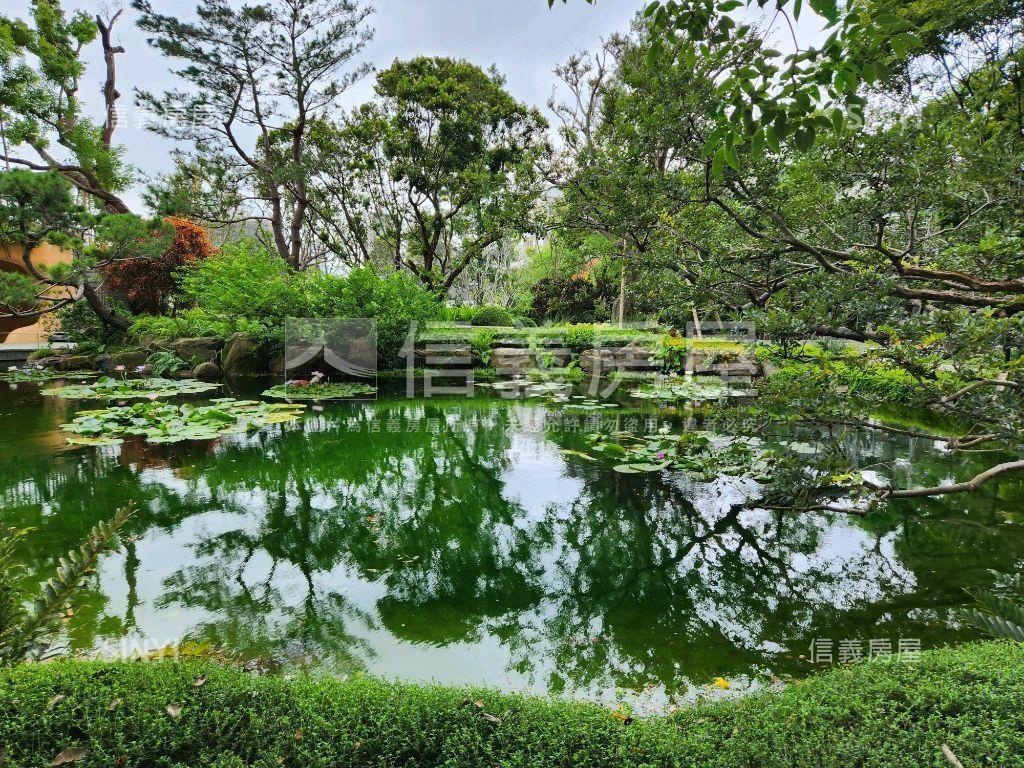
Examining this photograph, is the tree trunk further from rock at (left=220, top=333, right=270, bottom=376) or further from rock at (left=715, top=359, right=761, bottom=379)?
rock at (left=715, top=359, right=761, bottom=379)

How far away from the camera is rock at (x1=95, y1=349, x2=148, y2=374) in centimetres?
995

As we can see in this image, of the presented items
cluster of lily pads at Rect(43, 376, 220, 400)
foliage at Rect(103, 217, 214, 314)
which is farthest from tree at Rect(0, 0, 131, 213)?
cluster of lily pads at Rect(43, 376, 220, 400)

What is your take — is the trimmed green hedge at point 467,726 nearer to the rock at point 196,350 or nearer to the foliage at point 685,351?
the foliage at point 685,351

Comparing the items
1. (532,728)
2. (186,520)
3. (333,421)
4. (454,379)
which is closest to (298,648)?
(532,728)

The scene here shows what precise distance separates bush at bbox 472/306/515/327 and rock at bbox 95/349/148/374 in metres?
7.22

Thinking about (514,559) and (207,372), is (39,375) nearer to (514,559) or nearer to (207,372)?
(207,372)

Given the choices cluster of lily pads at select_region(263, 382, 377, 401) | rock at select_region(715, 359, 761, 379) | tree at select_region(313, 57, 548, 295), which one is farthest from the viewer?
tree at select_region(313, 57, 548, 295)

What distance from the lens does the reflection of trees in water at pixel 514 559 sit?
7.13ft

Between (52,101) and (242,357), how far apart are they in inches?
214

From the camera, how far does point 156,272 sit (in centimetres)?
1195

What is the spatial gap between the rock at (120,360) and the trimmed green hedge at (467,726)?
10.6 meters

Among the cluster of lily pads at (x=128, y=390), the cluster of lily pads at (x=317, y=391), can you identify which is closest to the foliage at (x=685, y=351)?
the cluster of lily pads at (x=317, y=391)

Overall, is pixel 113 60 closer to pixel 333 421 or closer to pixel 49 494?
pixel 333 421

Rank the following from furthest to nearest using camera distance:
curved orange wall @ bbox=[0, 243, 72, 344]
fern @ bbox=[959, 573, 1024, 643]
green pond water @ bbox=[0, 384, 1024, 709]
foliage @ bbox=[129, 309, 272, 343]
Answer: curved orange wall @ bbox=[0, 243, 72, 344], foliage @ bbox=[129, 309, 272, 343], green pond water @ bbox=[0, 384, 1024, 709], fern @ bbox=[959, 573, 1024, 643]
